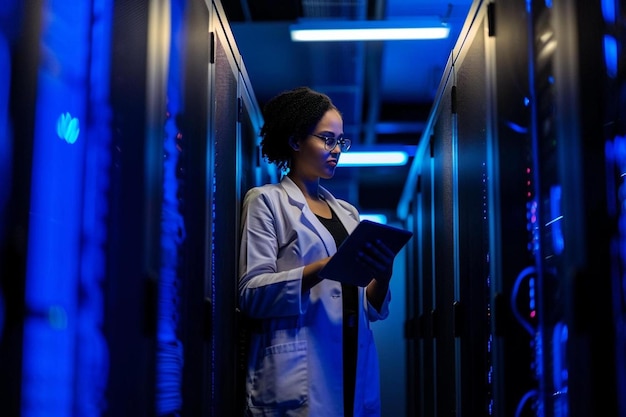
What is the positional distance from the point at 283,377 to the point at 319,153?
834mm

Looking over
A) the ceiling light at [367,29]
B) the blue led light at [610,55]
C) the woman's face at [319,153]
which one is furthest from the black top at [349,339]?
the ceiling light at [367,29]

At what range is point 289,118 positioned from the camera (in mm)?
2891

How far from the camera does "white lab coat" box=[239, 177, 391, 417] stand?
2.40 m

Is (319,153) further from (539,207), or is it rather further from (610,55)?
(610,55)

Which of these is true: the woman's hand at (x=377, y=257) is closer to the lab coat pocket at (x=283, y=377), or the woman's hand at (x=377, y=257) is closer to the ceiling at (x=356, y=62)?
the lab coat pocket at (x=283, y=377)

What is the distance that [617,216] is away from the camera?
4.85 ft

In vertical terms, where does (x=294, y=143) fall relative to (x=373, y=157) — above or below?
below

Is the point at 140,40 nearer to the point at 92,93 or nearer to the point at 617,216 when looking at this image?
the point at 92,93

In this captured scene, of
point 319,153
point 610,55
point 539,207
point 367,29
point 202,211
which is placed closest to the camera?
point 610,55

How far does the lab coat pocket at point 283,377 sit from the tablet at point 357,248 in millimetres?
273

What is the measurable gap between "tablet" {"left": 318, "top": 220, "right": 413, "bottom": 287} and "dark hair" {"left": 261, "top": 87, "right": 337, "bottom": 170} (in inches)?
26.6

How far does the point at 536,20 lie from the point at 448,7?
11.1ft

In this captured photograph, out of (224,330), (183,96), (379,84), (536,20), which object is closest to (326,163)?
(224,330)

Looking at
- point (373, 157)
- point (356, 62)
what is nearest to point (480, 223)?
point (356, 62)
